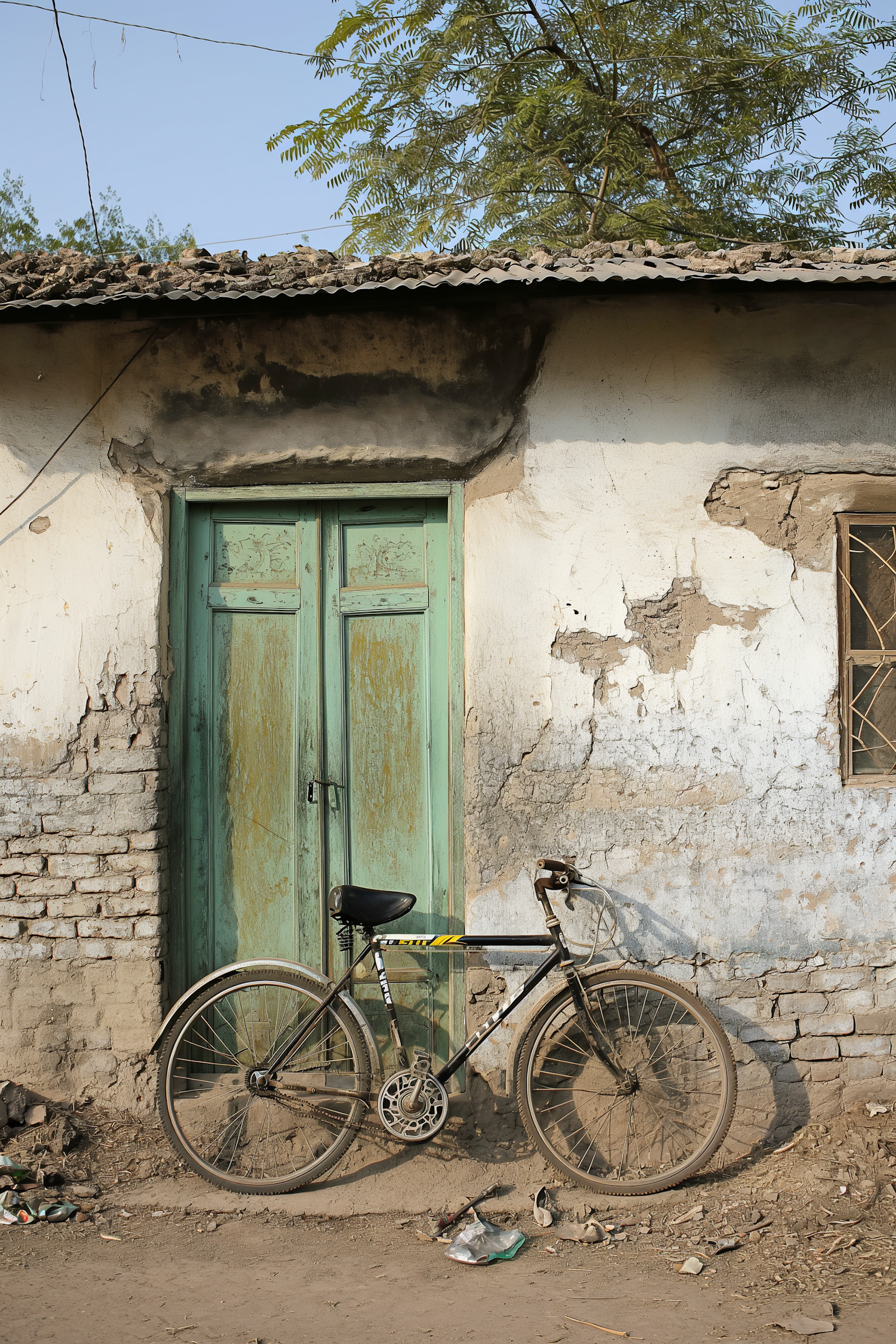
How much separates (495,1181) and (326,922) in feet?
3.72

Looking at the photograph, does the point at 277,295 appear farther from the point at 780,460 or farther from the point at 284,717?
the point at 780,460

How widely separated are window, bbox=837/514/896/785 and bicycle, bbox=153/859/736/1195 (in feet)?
3.93

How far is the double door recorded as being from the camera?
12.4ft

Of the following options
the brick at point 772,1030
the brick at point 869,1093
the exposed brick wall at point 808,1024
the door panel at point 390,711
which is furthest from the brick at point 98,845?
the brick at point 869,1093

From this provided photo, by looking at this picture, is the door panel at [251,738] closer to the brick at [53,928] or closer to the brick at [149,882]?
the brick at [149,882]

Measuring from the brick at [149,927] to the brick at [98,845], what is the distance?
276mm

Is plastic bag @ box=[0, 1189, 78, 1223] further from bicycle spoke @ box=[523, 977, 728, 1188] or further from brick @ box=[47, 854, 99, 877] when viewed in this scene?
bicycle spoke @ box=[523, 977, 728, 1188]

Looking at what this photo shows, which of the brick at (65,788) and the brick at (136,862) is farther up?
the brick at (65,788)

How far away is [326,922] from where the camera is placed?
3787 millimetres

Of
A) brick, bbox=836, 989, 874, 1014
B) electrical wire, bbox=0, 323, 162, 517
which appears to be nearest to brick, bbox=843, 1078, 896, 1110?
brick, bbox=836, 989, 874, 1014

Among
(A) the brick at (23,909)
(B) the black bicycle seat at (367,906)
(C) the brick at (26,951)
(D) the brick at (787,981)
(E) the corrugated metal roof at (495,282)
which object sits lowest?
(D) the brick at (787,981)

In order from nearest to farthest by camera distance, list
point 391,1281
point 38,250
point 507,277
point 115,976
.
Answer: point 391,1281
point 507,277
point 115,976
point 38,250

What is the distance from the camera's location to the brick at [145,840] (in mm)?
3629

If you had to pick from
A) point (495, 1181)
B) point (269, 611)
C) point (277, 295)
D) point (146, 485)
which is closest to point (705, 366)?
point (277, 295)
